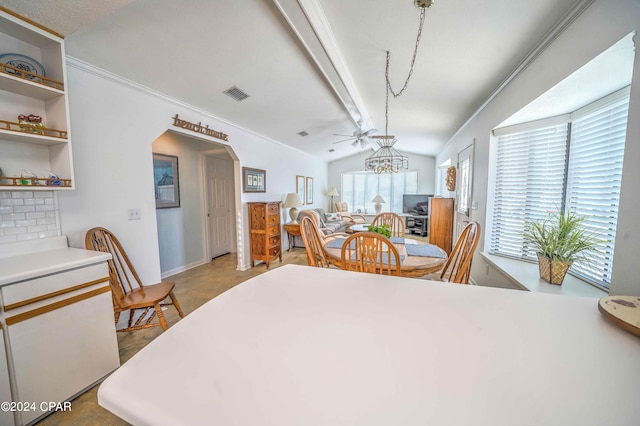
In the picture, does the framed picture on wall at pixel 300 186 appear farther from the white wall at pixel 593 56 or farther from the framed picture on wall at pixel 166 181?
the white wall at pixel 593 56

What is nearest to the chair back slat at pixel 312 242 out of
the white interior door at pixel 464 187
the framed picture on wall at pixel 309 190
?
the white interior door at pixel 464 187

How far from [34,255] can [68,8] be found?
156 cm

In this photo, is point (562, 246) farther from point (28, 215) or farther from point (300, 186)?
point (300, 186)

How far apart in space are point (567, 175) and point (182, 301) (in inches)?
162

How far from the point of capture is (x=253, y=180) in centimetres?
407

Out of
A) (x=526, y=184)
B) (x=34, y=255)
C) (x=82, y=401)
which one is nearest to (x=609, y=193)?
(x=526, y=184)

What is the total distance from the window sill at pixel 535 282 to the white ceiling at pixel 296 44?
1795 millimetres

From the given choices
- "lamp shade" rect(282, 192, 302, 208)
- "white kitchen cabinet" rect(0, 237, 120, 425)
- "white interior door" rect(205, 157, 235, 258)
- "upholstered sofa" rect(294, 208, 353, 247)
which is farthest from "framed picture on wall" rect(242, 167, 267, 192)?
"white kitchen cabinet" rect(0, 237, 120, 425)

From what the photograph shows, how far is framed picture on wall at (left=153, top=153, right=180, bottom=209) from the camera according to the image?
350cm

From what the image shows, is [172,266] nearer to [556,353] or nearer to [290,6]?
[290,6]

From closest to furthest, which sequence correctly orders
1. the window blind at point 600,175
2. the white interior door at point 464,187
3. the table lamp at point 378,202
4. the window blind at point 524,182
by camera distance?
the window blind at point 600,175
the window blind at point 524,182
the white interior door at point 464,187
the table lamp at point 378,202

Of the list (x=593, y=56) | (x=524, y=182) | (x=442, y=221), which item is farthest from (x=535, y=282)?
(x=442, y=221)

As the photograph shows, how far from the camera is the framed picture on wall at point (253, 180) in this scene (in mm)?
3861

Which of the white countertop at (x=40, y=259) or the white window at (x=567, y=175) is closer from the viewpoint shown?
the white countertop at (x=40, y=259)
